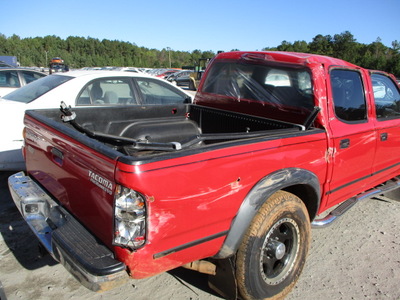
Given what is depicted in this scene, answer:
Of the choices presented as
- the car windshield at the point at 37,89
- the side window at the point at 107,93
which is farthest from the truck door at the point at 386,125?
the car windshield at the point at 37,89

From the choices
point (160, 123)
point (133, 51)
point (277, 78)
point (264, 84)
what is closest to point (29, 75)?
point (160, 123)

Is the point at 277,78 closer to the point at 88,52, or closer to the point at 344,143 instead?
the point at 344,143

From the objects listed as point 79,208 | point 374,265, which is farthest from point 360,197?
point 79,208

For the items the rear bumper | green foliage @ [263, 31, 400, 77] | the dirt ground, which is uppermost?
green foliage @ [263, 31, 400, 77]

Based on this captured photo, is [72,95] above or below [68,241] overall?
above

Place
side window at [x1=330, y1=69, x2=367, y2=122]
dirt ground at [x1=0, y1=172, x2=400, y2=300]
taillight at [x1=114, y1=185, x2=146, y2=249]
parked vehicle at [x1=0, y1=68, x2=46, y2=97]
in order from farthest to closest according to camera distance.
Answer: parked vehicle at [x1=0, y1=68, x2=46, y2=97]
side window at [x1=330, y1=69, x2=367, y2=122]
dirt ground at [x1=0, y1=172, x2=400, y2=300]
taillight at [x1=114, y1=185, x2=146, y2=249]

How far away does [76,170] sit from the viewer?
91.1 inches

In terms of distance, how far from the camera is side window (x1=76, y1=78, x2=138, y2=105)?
5.41 meters

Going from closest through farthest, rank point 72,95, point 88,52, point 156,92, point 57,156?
point 57,156 < point 72,95 < point 156,92 < point 88,52

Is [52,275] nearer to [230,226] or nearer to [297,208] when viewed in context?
[230,226]

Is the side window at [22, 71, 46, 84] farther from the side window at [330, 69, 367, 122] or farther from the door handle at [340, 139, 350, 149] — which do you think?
the door handle at [340, 139, 350, 149]

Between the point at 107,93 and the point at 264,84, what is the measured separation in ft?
9.71

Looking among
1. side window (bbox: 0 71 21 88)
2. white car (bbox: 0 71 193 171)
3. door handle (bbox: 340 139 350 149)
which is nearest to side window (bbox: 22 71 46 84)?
side window (bbox: 0 71 21 88)

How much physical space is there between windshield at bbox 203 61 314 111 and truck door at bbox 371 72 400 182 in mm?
983
